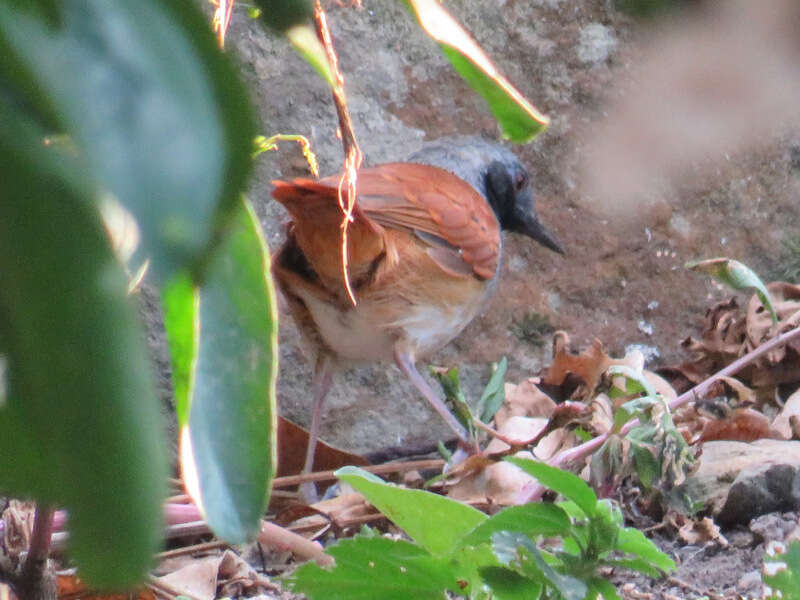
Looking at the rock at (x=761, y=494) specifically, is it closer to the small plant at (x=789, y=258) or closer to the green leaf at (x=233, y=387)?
the green leaf at (x=233, y=387)

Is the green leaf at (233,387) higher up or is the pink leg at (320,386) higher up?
the green leaf at (233,387)

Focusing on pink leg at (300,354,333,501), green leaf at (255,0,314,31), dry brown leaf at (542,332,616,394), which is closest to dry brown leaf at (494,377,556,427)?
dry brown leaf at (542,332,616,394)

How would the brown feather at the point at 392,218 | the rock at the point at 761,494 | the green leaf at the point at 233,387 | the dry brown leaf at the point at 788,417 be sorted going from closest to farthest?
1. the green leaf at the point at 233,387
2. the rock at the point at 761,494
3. the dry brown leaf at the point at 788,417
4. the brown feather at the point at 392,218

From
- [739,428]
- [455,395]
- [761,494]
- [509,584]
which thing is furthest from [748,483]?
[509,584]

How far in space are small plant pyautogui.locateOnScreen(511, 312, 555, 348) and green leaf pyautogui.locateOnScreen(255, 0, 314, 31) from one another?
357cm

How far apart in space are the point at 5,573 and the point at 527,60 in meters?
3.10

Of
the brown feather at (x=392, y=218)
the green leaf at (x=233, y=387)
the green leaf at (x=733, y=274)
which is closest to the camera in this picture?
the green leaf at (x=233, y=387)

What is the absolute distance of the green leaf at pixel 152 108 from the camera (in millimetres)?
397

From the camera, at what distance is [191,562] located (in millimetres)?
2391

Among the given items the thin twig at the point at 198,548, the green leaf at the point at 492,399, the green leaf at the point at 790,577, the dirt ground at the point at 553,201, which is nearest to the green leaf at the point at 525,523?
the green leaf at the point at 790,577

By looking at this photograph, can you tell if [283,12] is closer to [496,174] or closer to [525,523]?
[525,523]

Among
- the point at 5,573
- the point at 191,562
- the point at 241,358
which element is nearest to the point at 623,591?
the point at 191,562

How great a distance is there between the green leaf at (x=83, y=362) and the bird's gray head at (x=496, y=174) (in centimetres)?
362

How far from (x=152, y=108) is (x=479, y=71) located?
0.56 m
